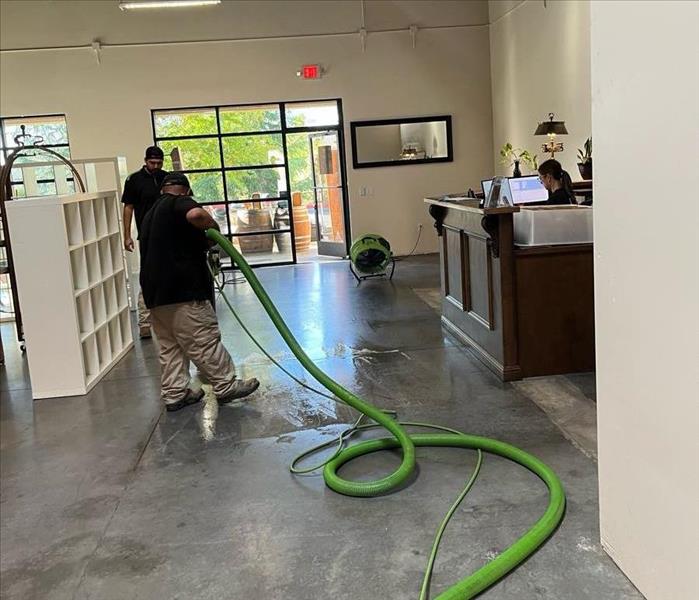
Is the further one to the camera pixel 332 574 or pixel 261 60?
pixel 261 60

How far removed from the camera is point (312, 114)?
424 inches

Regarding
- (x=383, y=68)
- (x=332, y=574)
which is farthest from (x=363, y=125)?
(x=332, y=574)

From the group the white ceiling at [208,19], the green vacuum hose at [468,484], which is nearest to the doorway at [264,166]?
the white ceiling at [208,19]

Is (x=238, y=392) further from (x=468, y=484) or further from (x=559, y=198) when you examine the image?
(x=559, y=198)

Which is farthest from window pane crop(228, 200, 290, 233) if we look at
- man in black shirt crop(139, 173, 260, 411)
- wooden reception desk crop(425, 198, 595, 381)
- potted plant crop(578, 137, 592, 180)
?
wooden reception desk crop(425, 198, 595, 381)

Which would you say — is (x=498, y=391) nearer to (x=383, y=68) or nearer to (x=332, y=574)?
(x=332, y=574)

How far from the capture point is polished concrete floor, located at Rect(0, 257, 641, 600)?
2.38 m

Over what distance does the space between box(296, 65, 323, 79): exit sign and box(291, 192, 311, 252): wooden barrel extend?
69.1 inches

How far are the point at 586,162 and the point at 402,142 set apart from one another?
15.1 feet

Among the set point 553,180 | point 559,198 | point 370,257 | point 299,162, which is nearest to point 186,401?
point 559,198

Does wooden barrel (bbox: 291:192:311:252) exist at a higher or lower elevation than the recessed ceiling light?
lower

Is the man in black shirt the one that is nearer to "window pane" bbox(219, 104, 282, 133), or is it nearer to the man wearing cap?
the man wearing cap

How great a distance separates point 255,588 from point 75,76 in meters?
9.63

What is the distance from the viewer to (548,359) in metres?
4.29
